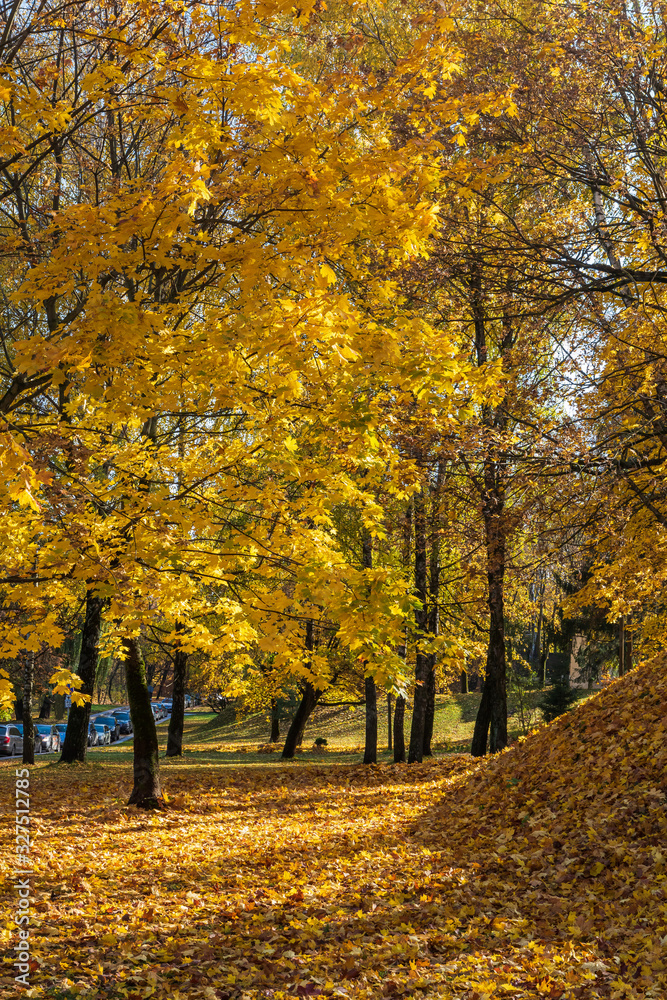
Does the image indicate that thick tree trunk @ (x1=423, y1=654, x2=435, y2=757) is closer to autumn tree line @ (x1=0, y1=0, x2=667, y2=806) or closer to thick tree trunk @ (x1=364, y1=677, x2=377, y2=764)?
thick tree trunk @ (x1=364, y1=677, x2=377, y2=764)

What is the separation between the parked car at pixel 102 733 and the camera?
3231cm

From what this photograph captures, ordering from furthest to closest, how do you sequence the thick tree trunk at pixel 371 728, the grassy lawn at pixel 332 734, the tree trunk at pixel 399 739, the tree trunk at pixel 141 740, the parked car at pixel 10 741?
the grassy lawn at pixel 332 734, the parked car at pixel 10 741, the tree trunk at pixel 399 739, the thick tree trunk at pixel 371 728, the tree trunk at pixel 141 740

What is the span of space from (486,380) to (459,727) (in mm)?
27266

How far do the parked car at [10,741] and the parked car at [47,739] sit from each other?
4107mm

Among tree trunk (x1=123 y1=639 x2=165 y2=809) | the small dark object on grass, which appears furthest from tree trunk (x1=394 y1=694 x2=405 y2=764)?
tree trunk (x1=123 y1=639 x2=165 y2=809)

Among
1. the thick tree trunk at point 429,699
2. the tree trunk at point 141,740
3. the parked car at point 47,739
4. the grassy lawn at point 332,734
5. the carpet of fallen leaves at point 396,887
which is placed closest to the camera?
the carpet of fallen leaves at point 396,887

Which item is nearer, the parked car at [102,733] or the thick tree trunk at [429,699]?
the thick tree trunk at [429,699]

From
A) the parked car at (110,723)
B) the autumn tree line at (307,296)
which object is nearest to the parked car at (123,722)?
the parked car at (110,723)

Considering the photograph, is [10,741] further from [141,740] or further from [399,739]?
[141,740]

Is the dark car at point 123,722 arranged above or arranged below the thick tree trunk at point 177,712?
below

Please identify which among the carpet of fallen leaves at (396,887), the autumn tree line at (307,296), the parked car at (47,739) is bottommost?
the parked car at (47,739)

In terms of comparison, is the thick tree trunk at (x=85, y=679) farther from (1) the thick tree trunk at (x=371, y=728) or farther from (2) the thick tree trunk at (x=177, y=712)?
(1) the thick tree trunk at (x=371, y=728)

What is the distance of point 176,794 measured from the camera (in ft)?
36.7

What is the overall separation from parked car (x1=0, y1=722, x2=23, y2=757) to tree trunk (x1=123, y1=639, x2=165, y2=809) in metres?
13.7
